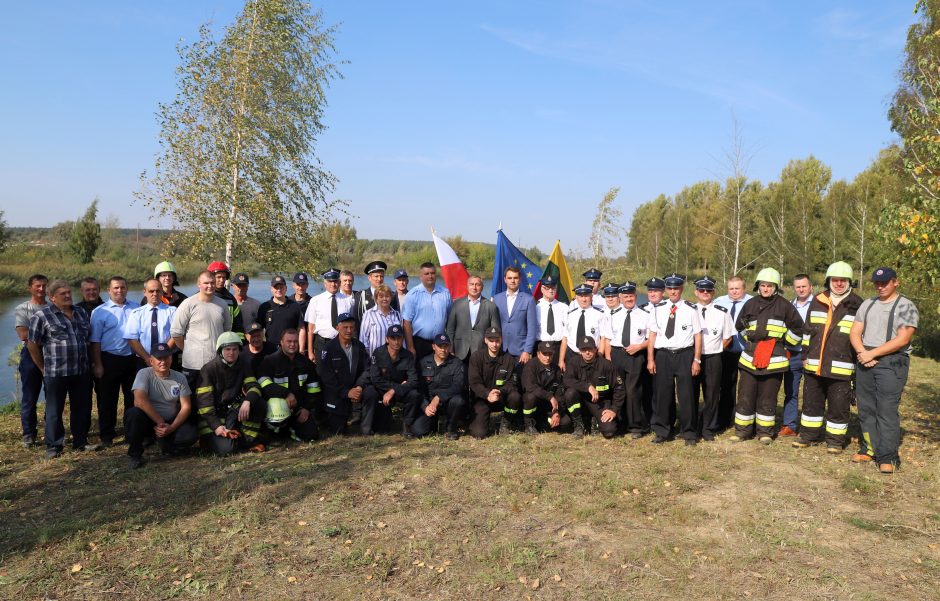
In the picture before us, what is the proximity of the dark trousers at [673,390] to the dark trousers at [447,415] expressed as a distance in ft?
7.58

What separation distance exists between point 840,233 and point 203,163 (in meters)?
33.8

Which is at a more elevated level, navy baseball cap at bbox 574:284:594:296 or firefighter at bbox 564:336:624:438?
navy baseball cap at bbox 574:284:594:296

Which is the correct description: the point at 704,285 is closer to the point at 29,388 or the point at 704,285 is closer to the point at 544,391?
the point at 544,391

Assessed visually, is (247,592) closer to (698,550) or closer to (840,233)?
(698,550)

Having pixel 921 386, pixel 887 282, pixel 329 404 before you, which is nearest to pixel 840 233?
pixel 921 386

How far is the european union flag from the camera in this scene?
1016cm

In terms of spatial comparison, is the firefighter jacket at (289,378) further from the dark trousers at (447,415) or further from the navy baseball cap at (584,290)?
the navy baseball cap at (584,290)

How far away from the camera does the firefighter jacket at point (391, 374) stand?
7.41m

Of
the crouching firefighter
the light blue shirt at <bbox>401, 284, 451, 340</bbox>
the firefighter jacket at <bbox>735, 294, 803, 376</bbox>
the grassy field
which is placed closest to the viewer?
the grassy field

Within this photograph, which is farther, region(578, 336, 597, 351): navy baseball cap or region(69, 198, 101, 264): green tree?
region(69, 198, 101, 264): green tree

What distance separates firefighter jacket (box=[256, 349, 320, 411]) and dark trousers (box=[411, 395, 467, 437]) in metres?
1.23

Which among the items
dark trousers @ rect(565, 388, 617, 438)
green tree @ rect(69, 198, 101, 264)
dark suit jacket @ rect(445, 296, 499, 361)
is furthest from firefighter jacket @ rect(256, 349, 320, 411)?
green tree @ rect(69, 198, 101, 264)

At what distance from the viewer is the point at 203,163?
1202cm

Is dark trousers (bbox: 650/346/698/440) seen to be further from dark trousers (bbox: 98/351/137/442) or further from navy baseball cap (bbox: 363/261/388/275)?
dark trousers (bbox: 98/351/137/442)
